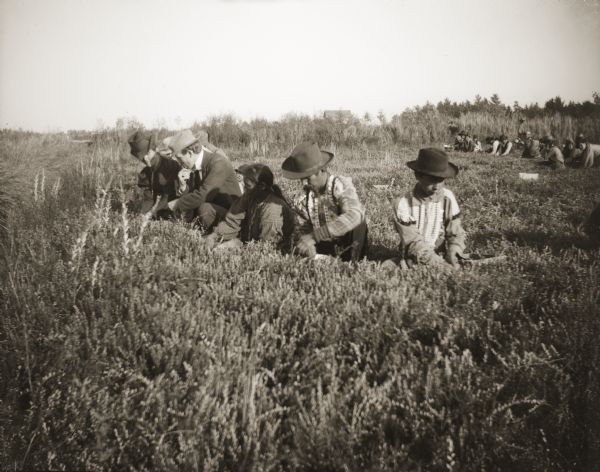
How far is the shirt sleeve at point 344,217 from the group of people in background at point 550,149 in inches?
516

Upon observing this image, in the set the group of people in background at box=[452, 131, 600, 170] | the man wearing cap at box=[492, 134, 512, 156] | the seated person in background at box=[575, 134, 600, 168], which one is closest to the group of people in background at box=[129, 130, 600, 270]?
the seated person in background at box=[575, 134, 600, 168]

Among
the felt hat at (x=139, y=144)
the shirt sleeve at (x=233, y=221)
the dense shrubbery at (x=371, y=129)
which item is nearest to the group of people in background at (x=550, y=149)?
the dense shrubbery at (x=371, y=129)

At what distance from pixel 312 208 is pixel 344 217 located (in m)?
0.55

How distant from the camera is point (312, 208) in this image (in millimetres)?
4574

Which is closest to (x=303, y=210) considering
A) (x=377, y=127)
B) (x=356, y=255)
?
(x=356, y=255)

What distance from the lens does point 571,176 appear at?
35.2ft

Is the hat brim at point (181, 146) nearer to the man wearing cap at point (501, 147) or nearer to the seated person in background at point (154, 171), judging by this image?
the seated person in background at point (154, 171)

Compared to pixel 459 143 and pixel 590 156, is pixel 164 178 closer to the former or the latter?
pixel 590 156

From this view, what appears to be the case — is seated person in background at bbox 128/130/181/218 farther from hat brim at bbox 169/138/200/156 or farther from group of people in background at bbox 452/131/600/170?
group of people in background at bbox 452/131/600/170

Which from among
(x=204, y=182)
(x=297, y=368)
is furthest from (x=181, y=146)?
(x=297, y=368)

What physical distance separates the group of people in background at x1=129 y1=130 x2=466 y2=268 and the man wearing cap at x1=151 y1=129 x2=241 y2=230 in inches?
0.6

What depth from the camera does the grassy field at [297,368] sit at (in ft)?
5.75

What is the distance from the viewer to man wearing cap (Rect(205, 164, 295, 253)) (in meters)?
4.83

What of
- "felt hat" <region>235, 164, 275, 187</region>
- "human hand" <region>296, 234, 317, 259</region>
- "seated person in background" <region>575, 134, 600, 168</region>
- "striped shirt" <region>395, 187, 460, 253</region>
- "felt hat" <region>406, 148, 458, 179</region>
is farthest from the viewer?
"seated person in background" <region>575, 134, 600, 168</region>
